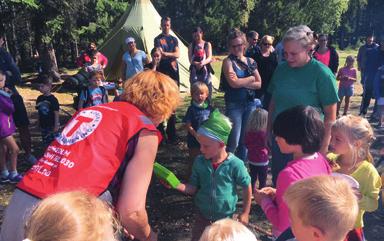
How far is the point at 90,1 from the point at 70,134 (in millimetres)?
20510

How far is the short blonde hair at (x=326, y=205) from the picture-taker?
1733 millimetres

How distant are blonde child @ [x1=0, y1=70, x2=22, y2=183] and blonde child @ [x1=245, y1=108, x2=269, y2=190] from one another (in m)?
3.17

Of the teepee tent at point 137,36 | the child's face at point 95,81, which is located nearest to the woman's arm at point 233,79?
the child's face at point 95,81

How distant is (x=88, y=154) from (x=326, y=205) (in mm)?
1154

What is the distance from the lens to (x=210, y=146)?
3127 millimetres

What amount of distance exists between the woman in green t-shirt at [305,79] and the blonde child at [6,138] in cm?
369

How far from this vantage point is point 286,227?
237cm

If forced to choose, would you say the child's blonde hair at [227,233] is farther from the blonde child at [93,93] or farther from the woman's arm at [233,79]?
the blonde child at [93,93]

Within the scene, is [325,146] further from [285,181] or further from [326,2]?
[326,2]

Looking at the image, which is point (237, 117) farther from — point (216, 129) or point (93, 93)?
point (93, 93)

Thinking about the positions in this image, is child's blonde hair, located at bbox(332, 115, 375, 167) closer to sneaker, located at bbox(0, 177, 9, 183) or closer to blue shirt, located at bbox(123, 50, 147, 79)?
sneaker, located at bbox(0, 177, 9, 183)

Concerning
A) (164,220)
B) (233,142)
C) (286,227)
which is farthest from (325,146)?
(164,220)

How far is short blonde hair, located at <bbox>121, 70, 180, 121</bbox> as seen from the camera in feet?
7.65

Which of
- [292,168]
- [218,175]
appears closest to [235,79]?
[218,175]
